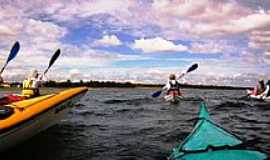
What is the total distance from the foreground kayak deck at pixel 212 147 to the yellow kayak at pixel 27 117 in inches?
116

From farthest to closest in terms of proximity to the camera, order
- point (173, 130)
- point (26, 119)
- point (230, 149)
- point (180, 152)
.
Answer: point (173, 130) < point (26, 119) < point (180, 152) < point (230, 149)

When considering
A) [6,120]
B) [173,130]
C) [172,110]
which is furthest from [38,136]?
[172,110]

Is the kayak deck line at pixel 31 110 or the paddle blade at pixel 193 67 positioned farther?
the paddle blade at pixel 193 67

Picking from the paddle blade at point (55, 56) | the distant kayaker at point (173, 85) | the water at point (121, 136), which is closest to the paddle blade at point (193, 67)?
the distant kayaker at point (173, 85)

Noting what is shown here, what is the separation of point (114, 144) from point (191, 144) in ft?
9.85

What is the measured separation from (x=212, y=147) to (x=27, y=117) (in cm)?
361

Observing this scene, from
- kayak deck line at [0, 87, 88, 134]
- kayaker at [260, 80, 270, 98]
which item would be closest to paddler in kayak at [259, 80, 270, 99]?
kayaker at [260, 80, 270, 98]

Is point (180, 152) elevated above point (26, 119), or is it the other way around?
point (26, 119)

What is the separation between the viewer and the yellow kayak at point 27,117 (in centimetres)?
625

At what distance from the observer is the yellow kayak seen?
625cm

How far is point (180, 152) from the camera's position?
562 centimetres

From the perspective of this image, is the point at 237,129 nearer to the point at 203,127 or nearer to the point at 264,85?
the point at 203,127

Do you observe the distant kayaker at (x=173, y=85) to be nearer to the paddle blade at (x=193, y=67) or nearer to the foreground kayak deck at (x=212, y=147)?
the paddle blade at (x=193, y=67)

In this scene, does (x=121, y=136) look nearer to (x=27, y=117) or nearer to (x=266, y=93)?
(x=27, y=117)
